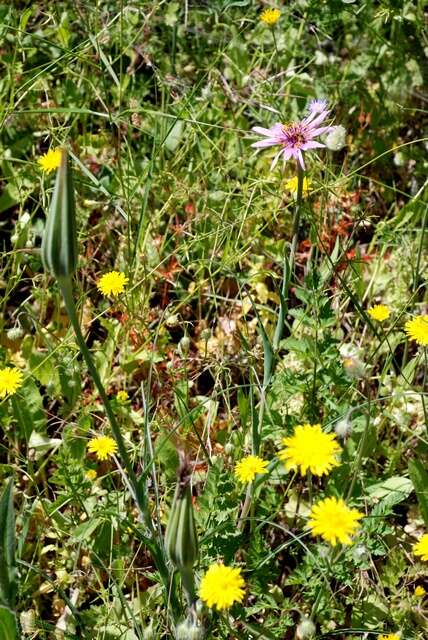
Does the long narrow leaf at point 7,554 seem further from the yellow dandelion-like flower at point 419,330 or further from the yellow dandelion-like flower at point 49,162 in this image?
the yellow dandelion-like flower at point 49,162

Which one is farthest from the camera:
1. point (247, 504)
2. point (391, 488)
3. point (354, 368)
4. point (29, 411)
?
point (29, 411)

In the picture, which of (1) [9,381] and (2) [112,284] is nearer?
(1) [9,381]

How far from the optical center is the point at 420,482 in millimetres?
1677

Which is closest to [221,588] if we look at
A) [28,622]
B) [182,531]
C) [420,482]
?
[182,531]

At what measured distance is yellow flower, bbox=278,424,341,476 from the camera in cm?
133

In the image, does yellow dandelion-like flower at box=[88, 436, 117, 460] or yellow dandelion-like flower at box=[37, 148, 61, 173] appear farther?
yellow dandelion-like flower at box=[37, 148, 61, 173]

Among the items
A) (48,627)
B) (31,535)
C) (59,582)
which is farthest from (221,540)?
(31,535)

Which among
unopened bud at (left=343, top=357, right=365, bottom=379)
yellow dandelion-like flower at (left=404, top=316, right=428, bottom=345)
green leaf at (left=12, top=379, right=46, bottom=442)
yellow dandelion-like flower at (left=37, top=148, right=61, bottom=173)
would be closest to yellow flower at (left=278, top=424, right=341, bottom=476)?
unopened bud at (left=343, top=357, right=365, bottom=379)

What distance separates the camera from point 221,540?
58.5 inches

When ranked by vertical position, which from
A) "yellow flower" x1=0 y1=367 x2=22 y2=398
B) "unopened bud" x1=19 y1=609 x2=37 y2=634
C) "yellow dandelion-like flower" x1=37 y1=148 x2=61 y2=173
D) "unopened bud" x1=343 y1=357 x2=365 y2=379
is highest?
"yellow dandelion-like flower" x1=37 y1=148 x2=61 y2=173

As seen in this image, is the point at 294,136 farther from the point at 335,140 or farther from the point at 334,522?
the point at 334,522

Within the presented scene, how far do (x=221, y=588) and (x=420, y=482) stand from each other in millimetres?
557

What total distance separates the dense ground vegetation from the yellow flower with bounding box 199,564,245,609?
4.1 inches

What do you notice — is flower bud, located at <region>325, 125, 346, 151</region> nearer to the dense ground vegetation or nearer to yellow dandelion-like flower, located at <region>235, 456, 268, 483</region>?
the dense ground vegetation
